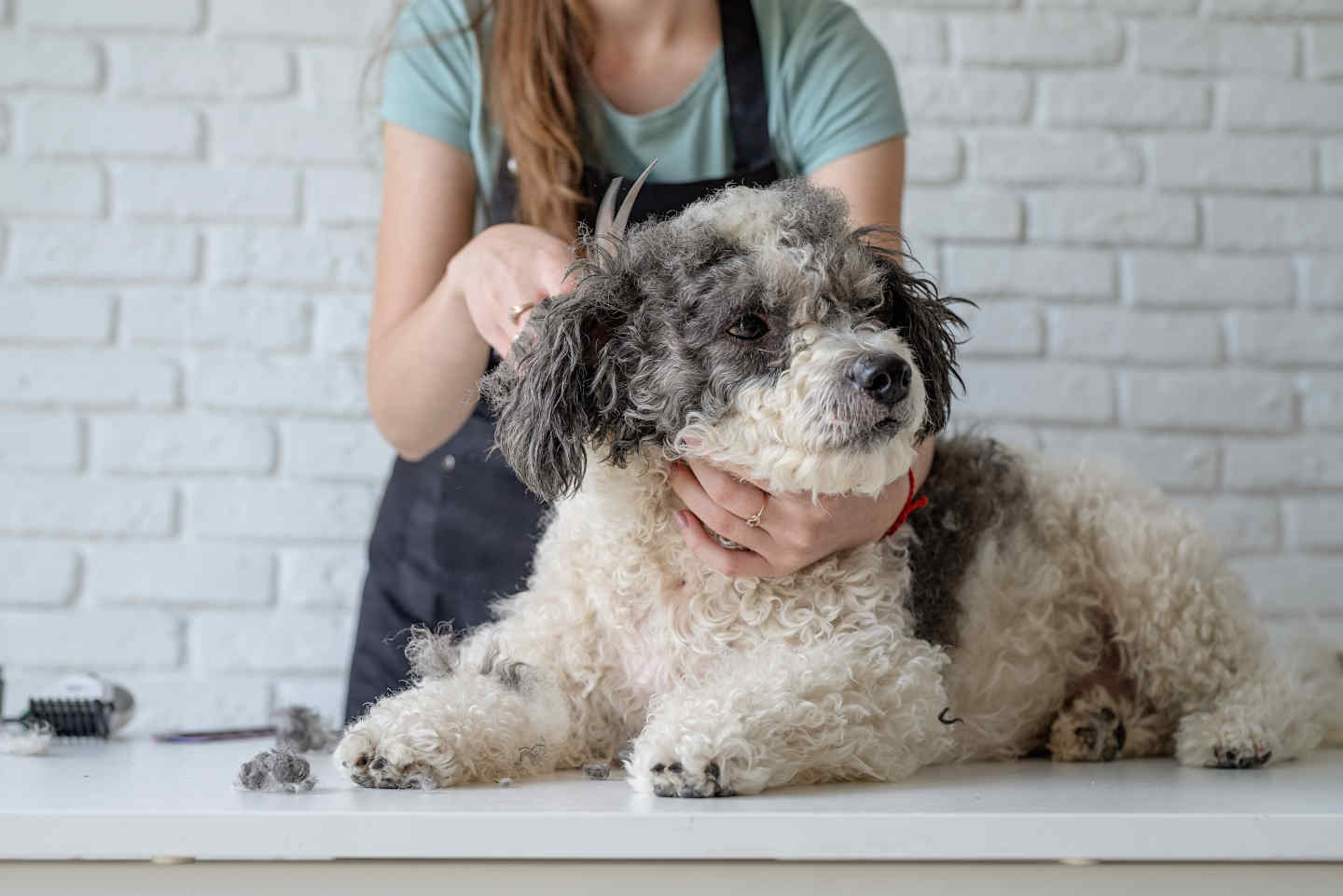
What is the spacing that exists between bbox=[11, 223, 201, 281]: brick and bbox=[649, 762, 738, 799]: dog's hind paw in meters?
1.70

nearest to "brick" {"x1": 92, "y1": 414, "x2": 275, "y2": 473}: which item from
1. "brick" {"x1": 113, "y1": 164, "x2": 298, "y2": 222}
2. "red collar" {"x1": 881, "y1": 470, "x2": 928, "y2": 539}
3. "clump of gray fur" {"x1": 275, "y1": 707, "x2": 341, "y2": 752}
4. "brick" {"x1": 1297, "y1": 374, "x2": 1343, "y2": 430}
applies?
"brick" {"x1": 113, "y1": 164, "x2": 298, "y2": 222}

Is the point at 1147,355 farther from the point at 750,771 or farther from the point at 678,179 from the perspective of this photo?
the point at 750,771

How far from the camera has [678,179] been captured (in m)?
1.87

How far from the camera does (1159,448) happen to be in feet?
7.97

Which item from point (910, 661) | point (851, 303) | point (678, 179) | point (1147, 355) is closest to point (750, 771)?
point (910, 661)

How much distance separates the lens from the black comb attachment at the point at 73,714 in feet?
5.32

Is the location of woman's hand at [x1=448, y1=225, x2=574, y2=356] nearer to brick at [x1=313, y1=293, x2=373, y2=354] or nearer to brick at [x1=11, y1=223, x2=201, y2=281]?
brick at [x1=313, y1=293, x2=373, y2=354]

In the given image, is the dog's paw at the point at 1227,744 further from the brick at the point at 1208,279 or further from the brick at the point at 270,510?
the brick at the point at 270,510

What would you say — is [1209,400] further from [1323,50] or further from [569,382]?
[569,382]

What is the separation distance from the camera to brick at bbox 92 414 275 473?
92.0 inches

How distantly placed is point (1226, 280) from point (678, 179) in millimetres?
1272

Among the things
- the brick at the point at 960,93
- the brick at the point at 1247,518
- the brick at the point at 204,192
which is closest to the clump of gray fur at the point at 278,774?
the brick at the point at 204,192

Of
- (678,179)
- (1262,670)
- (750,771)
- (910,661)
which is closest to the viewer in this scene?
(750,771)

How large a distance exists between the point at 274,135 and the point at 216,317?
38 cm
